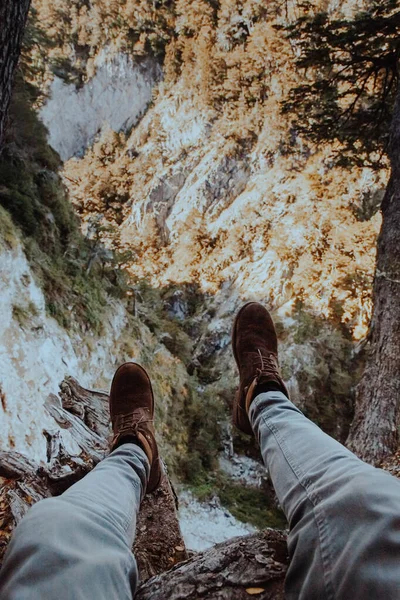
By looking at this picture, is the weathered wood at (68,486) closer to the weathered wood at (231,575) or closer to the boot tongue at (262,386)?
the weathered wood at (231,575)

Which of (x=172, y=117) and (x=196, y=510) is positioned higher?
(x=172, y=117)

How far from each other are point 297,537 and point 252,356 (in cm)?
117

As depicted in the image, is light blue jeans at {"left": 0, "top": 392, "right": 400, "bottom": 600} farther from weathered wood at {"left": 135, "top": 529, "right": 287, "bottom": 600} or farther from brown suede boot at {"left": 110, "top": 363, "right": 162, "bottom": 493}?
brown suede boot at {"left": 110, "top": 363, "right": 162, "bottom": 493}

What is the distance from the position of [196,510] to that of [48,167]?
241 inches

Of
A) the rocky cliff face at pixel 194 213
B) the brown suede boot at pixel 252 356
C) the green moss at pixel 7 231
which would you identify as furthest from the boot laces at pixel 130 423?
the green moss at pixel 7 231

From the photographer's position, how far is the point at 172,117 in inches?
579

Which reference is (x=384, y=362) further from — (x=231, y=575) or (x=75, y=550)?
(x=75, y=550)

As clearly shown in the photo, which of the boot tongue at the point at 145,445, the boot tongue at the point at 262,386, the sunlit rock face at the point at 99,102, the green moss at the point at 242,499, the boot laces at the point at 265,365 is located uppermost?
the sunlit rock face at the point at 99,102

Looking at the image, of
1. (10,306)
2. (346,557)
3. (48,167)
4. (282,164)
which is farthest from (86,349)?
(282,164)

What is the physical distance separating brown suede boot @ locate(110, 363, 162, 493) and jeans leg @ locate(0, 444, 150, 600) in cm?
54

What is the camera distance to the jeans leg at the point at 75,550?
2.24 ft

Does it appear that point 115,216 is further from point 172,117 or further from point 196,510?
point 196,510

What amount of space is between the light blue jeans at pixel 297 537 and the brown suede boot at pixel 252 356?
0.67 metres

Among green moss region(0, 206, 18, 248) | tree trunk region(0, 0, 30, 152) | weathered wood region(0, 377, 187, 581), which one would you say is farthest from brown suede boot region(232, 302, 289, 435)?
green moss region(0, 206, 18, 248)
